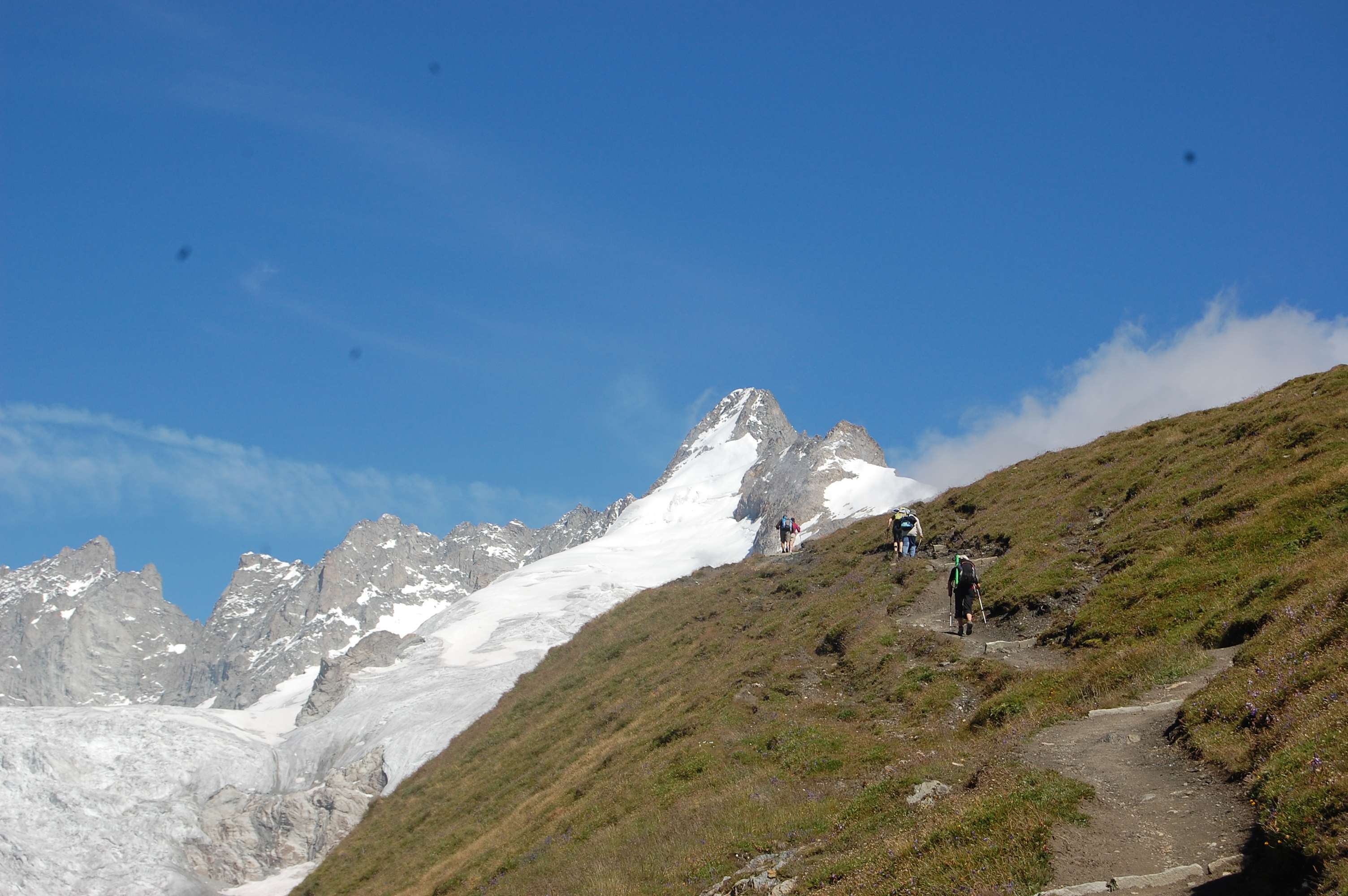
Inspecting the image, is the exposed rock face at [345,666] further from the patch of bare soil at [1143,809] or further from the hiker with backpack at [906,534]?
the patch of bare soil at [1143,809]

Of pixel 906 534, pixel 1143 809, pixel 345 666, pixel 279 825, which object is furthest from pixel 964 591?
pixel 345 666

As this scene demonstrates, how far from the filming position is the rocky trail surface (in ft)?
36.2

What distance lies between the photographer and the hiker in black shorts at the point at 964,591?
27234 millimetres

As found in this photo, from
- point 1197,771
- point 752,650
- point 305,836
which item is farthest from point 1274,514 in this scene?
point 305,836

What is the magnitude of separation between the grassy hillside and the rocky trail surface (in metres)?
0.35

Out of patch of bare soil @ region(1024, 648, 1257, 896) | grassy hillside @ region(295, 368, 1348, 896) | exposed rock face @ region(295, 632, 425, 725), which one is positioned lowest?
patch of bare soil @ region(1024, 648, 1257, 896)

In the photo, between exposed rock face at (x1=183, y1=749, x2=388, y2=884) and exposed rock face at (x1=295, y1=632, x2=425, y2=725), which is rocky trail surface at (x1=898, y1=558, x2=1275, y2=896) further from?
exposed rock face at (x1=295, y1=632, x2=425, y2=725)

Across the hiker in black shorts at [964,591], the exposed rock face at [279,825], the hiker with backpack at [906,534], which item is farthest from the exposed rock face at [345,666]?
the hiker in black shorts at [964,591]

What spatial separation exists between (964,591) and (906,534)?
1155 cm

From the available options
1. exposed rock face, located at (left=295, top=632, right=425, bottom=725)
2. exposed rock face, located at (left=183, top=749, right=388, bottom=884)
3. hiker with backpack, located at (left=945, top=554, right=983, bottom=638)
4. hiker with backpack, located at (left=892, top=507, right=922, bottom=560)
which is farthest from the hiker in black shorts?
exposed rock face, located at (left=295, top=632, right=425, bottom=725)

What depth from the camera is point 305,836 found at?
105 m

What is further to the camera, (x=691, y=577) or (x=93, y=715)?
(x=93, y=715)

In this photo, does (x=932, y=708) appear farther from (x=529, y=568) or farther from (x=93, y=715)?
(x=529, y=568)

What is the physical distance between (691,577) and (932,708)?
39.7 metres
